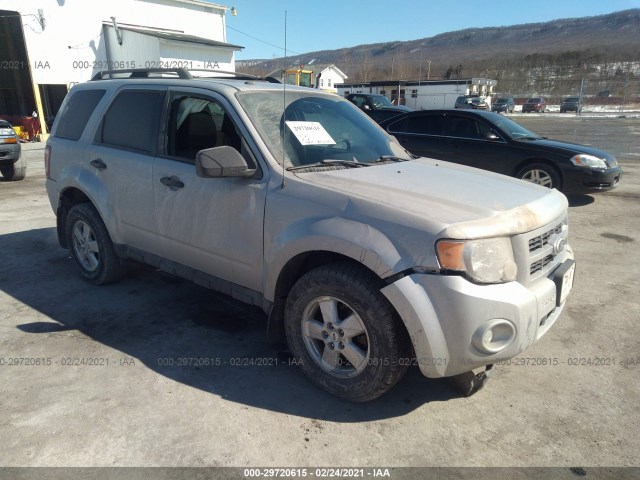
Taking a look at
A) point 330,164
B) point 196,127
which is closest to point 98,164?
point 196,127

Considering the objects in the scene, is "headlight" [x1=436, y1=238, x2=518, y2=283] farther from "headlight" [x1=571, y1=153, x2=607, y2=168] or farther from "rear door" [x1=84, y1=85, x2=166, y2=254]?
"headlight" [x1=571, y1=153, x2=607, y2=168]

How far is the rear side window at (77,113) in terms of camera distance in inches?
172

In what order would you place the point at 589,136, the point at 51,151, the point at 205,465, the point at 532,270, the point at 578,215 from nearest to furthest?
the point at 205,465
the point at 532,270
the point at 51,151
the point at 578,215
the point at 589,136

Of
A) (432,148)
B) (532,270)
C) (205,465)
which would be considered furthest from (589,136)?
(205,465)

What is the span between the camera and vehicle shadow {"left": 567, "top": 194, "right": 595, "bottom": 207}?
8.30 meters

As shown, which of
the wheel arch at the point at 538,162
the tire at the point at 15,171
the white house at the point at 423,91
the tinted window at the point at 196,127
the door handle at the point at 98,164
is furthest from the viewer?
the white house at the point at 423,91

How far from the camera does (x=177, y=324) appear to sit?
381 centimetres

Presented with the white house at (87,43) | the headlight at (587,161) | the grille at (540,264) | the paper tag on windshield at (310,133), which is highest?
the white house at (87,43)

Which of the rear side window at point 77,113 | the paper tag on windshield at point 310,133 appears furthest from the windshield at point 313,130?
the rear side window at point 77,113

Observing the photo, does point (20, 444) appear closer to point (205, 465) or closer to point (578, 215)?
point (205, 465)

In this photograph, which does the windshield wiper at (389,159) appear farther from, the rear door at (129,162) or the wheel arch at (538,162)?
the wheel arch at (538,162)

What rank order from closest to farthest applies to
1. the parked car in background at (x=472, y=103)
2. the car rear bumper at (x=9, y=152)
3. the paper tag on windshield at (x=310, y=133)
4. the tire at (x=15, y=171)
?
1. the paper tag on windshield at (x=310, y=133)
2. the car rear bumper at (x=9, y=152)
3. the tire at (x=15, y=171)
4. the parked car in background at (x=472, y=103)

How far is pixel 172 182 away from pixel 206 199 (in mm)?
384

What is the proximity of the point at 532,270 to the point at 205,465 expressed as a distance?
2016 mm
